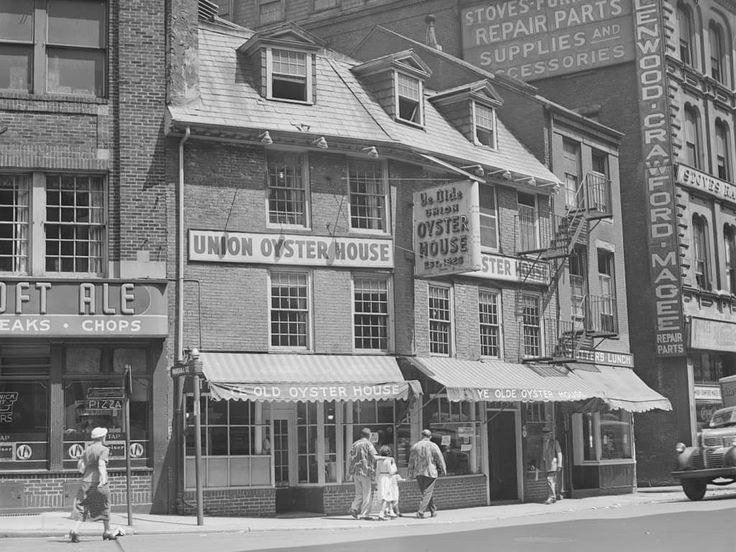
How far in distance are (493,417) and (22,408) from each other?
1107 cm

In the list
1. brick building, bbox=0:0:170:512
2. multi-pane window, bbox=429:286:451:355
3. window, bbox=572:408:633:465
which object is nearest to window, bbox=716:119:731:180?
window, bbox=572:408:633:465

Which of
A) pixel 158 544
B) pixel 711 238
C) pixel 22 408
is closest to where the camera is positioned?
pixel 158 544

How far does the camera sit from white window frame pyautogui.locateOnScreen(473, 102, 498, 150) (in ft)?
97.3

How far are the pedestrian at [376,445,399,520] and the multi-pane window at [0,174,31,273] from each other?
320 inches

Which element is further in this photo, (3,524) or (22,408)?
(22,408)

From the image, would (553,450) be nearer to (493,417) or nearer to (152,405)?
(493,417)

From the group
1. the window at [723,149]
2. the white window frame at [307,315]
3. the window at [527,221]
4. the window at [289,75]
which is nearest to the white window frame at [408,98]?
the window at [289,75]

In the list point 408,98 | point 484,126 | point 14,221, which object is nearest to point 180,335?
point 14,221

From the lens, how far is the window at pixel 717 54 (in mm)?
40584

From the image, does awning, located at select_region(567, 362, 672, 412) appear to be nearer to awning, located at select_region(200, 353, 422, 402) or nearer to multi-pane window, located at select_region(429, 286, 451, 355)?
multi-pane window, located at select_region(429, 286, 451, 355)

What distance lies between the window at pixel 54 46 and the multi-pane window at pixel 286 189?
4001 millimetres

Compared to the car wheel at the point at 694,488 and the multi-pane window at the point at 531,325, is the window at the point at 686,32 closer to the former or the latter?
the multi-pane window at the point at 531,325

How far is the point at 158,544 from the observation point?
1645 centimetres

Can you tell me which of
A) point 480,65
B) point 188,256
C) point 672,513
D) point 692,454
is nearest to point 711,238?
point 480,65
